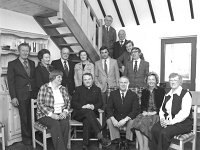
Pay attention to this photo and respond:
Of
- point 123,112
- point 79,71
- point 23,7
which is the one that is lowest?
point 123,112

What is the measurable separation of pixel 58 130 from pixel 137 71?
1.70 m

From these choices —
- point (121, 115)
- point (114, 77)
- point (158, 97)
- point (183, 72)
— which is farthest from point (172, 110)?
point (183, 72)

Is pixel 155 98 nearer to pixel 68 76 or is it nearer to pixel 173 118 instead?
pixel 173 118

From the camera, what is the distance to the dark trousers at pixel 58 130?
2.93 metres

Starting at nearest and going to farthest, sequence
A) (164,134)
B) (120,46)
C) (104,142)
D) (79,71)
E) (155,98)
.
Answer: (164,134)
(104,142)
(155,98)
(79,71)
(120,46)

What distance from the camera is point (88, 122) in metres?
3.23

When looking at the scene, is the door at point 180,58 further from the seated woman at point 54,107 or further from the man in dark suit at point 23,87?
the man in dark suit at point 23,87

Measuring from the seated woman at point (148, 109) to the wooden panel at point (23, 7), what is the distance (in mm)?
2143

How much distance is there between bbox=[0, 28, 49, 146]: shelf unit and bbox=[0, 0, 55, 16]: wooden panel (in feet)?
1.31

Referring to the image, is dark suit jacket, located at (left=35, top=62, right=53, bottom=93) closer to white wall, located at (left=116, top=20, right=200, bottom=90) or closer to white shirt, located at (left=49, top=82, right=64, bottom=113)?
white shirt, located at (left=49, top=82, right=64, bottom=113)

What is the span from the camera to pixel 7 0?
3.45 m

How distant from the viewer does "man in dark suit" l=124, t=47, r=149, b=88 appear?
381 centimetres

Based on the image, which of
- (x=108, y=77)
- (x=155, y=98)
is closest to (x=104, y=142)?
(x=155, y=98)

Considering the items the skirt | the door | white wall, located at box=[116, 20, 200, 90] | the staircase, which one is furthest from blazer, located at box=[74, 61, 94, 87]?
the door
